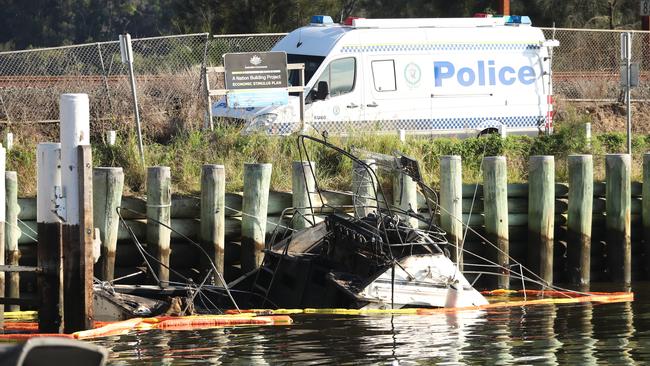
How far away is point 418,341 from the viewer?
11.4 meters

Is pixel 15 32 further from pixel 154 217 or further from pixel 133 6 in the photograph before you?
pixel 154 217

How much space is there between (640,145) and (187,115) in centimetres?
693

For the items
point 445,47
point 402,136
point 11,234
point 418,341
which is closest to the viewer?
point 418,341

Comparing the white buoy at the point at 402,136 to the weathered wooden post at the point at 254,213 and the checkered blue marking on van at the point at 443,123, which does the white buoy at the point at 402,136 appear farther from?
the weathered wooden post at the point at 254,213

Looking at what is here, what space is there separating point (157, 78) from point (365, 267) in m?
9.31

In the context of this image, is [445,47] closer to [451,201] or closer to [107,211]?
[451,201]

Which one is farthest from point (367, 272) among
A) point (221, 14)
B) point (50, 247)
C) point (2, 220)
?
point (221, 14)

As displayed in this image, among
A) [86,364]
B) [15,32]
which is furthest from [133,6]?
[86,364]

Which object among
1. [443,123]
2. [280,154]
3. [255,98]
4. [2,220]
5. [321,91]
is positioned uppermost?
[321,91]

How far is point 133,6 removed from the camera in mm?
53656

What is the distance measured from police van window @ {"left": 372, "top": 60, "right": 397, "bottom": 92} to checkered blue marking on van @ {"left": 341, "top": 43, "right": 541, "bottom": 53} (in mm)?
229

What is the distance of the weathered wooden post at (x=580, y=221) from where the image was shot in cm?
1532

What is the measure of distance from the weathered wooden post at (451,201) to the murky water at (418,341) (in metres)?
1.72

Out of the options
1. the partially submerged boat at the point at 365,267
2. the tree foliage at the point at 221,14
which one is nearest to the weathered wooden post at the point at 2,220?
the partially submerged boat at the point at 365,267
